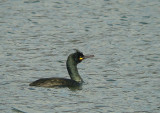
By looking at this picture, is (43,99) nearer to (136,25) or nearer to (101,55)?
(101,55)

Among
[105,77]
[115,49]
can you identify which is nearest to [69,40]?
[115,49]

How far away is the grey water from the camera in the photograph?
1784 cm

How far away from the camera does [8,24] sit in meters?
30.0

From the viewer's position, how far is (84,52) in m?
25.2

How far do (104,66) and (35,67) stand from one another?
223 centimetres

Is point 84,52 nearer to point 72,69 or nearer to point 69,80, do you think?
point 72,69

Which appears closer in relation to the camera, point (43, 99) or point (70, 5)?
point (43, 99)

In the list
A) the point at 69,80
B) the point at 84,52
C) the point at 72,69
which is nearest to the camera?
the point at 69,80

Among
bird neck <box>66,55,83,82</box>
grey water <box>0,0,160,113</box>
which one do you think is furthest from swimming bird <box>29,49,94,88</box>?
grey water <box>0,0,160,113</box>

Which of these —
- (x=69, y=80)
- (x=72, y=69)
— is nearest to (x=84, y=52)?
(x=72, y=69)

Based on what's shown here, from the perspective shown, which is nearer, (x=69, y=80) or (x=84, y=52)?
(x=69, y=80)

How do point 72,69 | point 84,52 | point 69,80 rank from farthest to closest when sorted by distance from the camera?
point 84,52, point 72,69, point 69,80

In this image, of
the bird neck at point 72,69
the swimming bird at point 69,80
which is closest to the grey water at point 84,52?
the swimming bird at point 69,80

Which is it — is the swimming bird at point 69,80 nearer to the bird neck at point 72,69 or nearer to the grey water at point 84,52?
the bird neck at point 72,69
